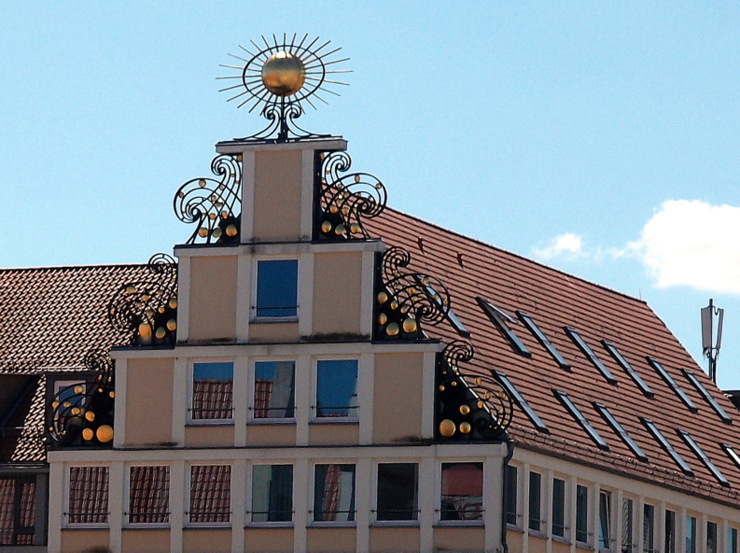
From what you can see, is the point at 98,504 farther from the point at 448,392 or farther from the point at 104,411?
the point at 448,392

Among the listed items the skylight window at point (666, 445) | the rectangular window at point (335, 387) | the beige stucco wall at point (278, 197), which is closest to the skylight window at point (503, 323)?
the skylight window at point (666, 445)

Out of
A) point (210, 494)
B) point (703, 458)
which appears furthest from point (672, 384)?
point (210, 494)

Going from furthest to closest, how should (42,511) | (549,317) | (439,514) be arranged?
(549,317) → (42,511) → (439,514)

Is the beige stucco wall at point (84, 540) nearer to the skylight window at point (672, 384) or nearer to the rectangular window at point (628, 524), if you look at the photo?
the rectangular window at point (628, 524)

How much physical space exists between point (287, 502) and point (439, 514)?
3397mm

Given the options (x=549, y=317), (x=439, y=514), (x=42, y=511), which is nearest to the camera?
(x=439, y=514)

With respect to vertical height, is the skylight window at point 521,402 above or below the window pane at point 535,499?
above

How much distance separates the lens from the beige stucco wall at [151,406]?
2564 inches

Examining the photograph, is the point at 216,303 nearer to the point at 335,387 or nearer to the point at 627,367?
the point at 335,387

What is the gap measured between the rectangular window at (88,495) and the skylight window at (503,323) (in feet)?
35.0

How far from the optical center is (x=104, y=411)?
65875mm

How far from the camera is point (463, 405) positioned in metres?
63.6

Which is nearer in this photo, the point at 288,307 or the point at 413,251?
the point at 288,307

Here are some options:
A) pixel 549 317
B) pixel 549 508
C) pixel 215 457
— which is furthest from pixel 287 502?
pixel 549 317
